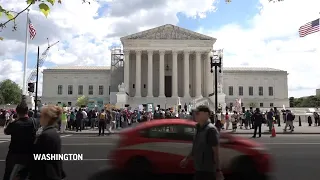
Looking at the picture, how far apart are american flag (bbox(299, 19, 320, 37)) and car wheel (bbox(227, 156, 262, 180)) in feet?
67.8

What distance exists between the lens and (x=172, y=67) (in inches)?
3088

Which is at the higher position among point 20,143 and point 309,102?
point 309,102

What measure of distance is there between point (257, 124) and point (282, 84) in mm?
76283

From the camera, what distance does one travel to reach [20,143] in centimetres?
612

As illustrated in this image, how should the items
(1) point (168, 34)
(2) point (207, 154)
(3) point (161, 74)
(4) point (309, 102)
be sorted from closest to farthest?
1. (2) point (207, 154)
2. (1) point (168, 34)
3. (3) point (161, 74)
4. (4) point (309, 102)

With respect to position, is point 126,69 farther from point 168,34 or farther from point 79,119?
point 79,119

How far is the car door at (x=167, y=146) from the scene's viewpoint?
924cm

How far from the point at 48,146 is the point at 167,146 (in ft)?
15.9

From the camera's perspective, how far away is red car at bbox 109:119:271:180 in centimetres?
918

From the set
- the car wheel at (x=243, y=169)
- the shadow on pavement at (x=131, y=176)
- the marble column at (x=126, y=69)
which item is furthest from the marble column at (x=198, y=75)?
the shadow on pavement at (x=131, y=176)

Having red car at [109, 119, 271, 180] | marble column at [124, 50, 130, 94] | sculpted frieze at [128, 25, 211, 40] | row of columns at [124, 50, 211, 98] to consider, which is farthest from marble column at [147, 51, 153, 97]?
red car at [109, 119, 271, 180]

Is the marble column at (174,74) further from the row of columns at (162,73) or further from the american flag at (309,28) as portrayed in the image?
the american flag at (309,28)

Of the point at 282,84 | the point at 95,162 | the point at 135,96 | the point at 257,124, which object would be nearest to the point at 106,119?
the point at 257,124

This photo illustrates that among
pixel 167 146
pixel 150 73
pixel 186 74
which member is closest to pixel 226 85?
pixel 186 74
